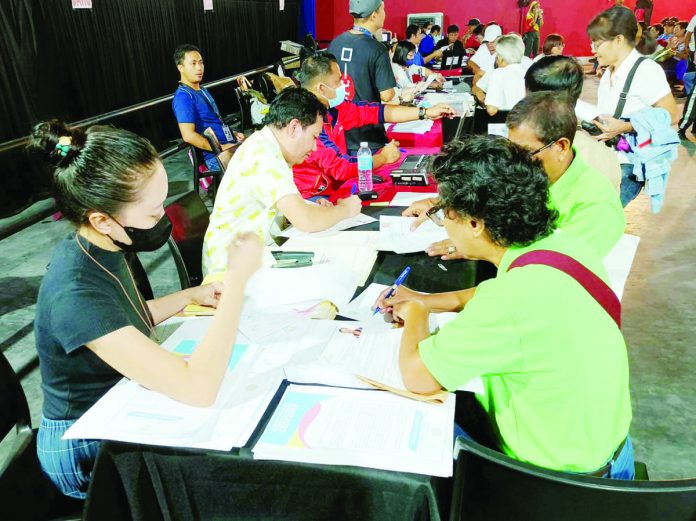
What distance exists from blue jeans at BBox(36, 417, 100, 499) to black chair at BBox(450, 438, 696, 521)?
823mm

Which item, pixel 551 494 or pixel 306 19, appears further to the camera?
pixel 306 19

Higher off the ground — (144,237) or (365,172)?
(144,237)

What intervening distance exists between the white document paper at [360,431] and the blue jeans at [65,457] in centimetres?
48

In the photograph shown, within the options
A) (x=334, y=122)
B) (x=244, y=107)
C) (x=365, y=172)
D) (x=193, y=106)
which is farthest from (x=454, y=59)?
(x=365, y=172)

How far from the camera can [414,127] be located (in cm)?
347

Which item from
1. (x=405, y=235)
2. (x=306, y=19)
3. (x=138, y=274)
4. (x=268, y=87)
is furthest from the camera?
(x=306, y=19)

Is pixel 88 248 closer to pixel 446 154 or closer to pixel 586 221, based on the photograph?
pixel 446 154

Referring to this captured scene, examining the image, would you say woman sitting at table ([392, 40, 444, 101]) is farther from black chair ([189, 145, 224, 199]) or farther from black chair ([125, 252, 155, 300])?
black chair ([125, 252, 155, 300])

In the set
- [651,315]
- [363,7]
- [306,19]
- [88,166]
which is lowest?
[651,315]

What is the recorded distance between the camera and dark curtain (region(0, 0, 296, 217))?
4.30 meters

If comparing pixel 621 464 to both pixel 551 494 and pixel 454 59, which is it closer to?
pixel 551 494

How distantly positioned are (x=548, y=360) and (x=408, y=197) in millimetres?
1498

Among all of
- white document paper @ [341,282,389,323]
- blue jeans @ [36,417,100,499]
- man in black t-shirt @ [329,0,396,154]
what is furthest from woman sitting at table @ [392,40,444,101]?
blue jeans @ [36,417,100,499]

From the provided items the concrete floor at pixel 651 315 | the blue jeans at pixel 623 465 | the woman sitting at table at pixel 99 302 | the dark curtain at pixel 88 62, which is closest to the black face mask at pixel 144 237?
the woman sitting at table at pixel 99 302
